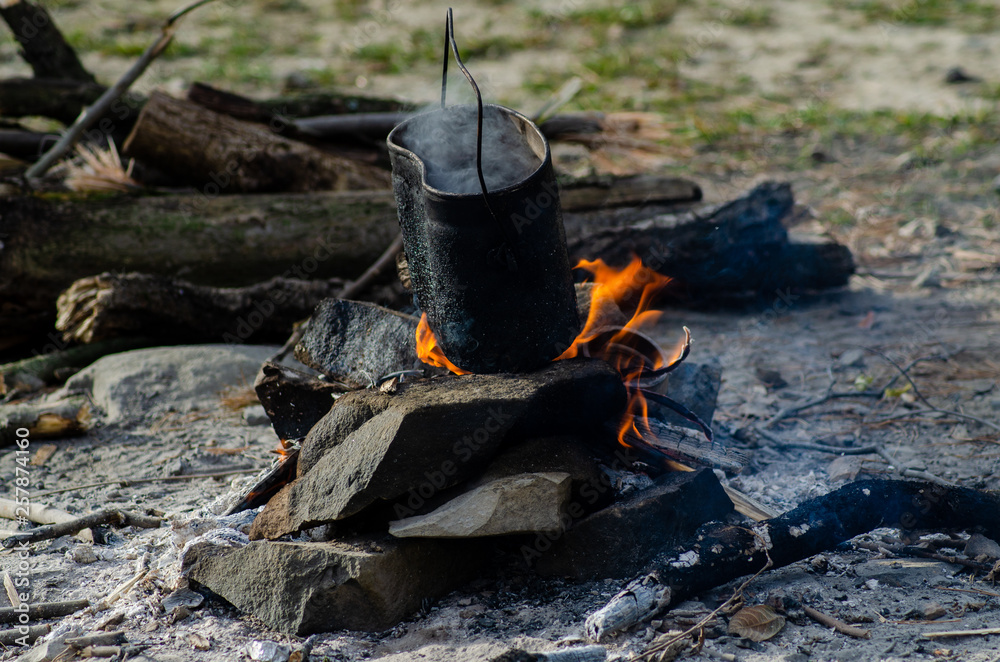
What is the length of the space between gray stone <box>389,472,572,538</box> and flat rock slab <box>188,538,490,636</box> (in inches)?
3.9

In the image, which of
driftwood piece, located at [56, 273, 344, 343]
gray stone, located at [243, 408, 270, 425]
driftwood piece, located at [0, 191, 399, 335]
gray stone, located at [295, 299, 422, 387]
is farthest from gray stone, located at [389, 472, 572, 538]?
driftwood piece, located at [0, 191, 399, 335]

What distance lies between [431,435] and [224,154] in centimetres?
322

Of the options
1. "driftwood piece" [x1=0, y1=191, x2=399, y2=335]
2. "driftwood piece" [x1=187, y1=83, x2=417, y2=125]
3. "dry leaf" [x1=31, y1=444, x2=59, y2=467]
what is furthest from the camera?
"driftwood piece" [x1=187, y1=83, x2=417, y2=125]

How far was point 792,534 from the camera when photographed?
8.43 feet

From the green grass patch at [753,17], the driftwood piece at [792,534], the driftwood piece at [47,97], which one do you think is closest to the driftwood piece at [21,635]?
the driftwood piece at [792,534]

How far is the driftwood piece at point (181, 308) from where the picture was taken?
4480 mm

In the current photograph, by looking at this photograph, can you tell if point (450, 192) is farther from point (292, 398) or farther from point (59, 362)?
point (59, 362)

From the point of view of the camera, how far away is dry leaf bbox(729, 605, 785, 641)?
231cm

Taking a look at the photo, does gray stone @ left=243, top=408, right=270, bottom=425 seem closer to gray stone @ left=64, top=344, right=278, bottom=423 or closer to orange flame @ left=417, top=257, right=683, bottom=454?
gray stone @ left=64, top=344, right=278, bottom=423

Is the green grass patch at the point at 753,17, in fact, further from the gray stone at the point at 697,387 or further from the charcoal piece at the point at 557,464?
the charcoal piece at the point at 557,464

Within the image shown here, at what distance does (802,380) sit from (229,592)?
2.90 meters

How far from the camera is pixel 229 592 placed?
2.56 m

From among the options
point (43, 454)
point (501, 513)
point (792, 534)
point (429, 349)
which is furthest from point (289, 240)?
point (792, 534)

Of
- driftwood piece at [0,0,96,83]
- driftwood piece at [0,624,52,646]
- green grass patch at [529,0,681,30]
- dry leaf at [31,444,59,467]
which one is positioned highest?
driftwood piece at [0,0,96,83]
